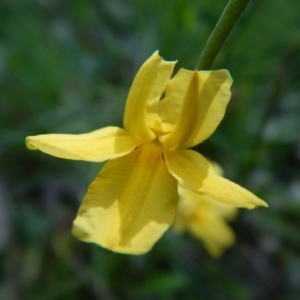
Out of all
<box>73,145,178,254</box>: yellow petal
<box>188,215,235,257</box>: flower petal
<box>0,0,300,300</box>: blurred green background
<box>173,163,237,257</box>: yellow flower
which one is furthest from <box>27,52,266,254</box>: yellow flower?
<box>0,0,300,300</box>: blurred green background

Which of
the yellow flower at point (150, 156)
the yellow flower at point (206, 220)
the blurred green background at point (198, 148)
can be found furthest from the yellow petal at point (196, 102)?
the blurred green background at point (198, 148)

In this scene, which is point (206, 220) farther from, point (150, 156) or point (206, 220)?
point (150, 156)

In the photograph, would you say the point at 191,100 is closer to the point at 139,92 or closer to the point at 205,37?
the point at 139,92

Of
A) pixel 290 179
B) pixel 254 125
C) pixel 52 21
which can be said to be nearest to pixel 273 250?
pixel 290 179

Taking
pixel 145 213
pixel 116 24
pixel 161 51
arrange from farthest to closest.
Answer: pixel 116 24
pixel 161 51
pixel 145 213

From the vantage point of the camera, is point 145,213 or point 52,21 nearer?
point 145,213

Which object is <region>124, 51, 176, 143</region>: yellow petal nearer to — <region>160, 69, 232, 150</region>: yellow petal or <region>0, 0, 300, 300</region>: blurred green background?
<region>160, 69, 232, 150</region>: yellow petal

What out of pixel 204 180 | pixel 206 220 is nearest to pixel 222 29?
pixel 204 180
